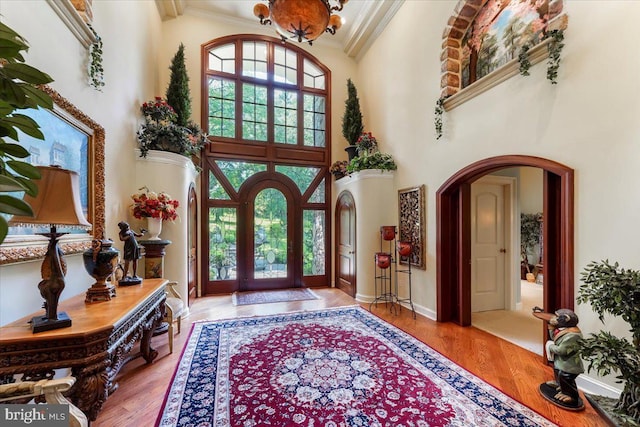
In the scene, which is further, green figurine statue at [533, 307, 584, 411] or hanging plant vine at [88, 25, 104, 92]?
hanging plant vine at [88, 25, 104, 92]

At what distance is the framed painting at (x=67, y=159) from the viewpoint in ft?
5.61

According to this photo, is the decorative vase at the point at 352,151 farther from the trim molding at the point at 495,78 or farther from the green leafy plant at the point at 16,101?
the green leafy plant at the point at 16,101

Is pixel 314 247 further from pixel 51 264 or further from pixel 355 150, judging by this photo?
pixel 51 264

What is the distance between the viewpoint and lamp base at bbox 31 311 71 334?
1436 mm

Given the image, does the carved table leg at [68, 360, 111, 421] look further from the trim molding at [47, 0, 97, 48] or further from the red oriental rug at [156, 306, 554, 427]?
the trim molding at [47, 0, 97, 48]

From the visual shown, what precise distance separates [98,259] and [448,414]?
9.52 ft

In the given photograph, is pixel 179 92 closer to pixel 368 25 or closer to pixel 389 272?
pixel 368 25

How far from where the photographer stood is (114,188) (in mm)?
3107

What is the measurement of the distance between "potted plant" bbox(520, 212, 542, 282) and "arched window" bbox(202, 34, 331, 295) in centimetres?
558

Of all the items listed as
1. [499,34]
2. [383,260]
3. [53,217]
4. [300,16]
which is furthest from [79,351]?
[499,34]

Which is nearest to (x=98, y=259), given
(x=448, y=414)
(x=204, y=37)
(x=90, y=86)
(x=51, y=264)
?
(x=51, y=264)

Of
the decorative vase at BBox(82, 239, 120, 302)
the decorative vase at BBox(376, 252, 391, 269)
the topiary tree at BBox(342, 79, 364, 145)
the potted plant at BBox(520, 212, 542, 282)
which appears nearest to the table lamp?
the decorative vase at BBox(82, 239, 120, 302)

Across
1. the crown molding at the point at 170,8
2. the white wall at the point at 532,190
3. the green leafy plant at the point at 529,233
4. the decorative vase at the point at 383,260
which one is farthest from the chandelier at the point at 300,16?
the green leafy plant at the point at 529,233

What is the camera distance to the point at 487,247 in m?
4.51
